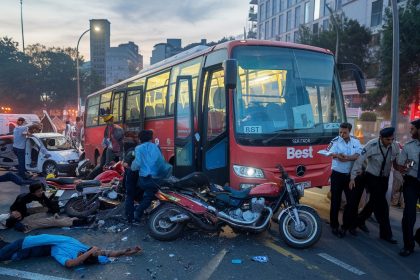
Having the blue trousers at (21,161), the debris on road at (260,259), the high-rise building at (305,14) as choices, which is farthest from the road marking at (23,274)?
the high-rise building at (305,14)

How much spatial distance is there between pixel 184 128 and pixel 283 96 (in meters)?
2.25

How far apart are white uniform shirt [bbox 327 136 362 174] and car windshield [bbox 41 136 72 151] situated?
32.4 ft

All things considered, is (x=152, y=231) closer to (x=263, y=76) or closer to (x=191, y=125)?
(x=191, y=125)

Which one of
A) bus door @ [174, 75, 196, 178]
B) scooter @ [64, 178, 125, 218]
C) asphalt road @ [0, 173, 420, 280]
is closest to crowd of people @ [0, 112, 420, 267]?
asphalt road @ [0, 173, 420, 280]

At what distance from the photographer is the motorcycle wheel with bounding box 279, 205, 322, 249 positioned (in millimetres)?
5324

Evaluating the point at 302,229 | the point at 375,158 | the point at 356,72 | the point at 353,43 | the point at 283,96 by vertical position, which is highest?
the point at 353,43

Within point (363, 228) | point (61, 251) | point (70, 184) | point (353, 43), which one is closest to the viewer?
point (61, 251)

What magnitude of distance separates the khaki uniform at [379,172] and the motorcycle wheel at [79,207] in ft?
15.6

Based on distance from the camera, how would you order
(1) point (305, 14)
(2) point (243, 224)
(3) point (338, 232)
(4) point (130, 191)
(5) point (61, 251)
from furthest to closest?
(1) point (305, 14)
(4) point (130, 191)
(3) point (338, 232)
(2) point (243, 224)
(5) point (61, 251)

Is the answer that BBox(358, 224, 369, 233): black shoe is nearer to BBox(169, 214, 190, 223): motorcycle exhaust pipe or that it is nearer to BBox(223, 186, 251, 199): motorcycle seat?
BBox(223, 186, 251, 199): motorcycle seat

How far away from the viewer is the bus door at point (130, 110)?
10.1 metres

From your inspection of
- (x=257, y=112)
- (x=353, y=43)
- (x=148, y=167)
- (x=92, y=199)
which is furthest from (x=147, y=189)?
(x=353, y=43)

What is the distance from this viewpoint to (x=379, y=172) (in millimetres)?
5789

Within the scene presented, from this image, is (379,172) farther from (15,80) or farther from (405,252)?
(15,80)
